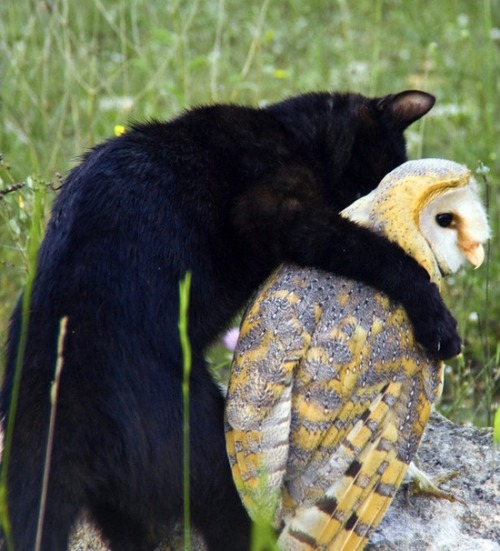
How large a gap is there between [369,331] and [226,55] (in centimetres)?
421

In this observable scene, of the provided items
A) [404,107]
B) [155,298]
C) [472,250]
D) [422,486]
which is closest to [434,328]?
[472,250]

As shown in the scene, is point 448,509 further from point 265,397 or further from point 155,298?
point 155,298

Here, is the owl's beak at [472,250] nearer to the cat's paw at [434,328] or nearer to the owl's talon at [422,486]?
the cat's paw at [434,328]

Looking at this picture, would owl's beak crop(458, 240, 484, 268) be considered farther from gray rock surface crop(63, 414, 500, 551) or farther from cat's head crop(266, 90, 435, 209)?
cat's head crop(266, 90, 435, 209)

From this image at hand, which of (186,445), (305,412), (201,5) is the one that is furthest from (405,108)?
(201,5)

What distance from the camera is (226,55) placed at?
6.94m

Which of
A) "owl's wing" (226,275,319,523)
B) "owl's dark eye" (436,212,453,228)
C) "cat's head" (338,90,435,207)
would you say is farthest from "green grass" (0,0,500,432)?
"owl's wing" (226,275,319,523)

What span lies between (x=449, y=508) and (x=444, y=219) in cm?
90

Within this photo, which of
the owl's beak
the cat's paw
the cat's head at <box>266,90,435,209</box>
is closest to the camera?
the cat's paw

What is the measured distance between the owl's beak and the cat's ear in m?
1.14

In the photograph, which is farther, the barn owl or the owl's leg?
the owl's leg

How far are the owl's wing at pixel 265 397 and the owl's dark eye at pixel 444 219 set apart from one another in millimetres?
502

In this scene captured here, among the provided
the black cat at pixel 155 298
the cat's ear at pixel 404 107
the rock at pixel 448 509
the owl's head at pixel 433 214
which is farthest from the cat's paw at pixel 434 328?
the cat's ear at pixel 404 107

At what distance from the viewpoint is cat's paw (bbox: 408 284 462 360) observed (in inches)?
125
